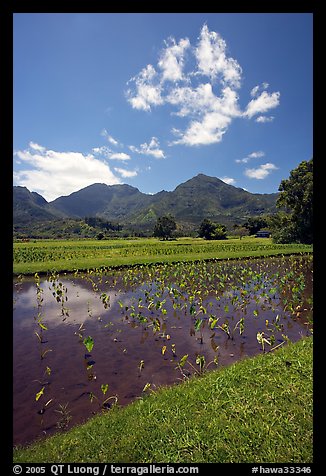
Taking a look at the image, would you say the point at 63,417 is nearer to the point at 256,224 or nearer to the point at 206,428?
the point at 206,428

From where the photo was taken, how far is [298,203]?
52031 mm

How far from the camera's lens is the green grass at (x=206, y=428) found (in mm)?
4023

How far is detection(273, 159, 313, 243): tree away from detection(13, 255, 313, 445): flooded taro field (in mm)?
39267

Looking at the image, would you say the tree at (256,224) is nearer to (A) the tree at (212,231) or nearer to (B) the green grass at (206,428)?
(A) the tree at (212,231)

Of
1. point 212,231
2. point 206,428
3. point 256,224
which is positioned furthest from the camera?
point 256,224

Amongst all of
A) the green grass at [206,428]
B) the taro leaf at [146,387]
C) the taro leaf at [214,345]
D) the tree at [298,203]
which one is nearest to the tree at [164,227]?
the tree at [298,203]

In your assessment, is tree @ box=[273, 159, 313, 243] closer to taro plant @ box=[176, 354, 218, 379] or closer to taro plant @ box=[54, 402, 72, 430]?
taro plant @ box=[176, 354, 218, 379]

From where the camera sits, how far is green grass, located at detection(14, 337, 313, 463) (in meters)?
4.02

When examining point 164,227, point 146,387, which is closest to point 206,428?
point 146,387

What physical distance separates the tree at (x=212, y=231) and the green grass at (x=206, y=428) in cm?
8973

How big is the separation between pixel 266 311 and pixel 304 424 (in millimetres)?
9138

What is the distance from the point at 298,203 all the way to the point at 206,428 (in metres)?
55.7

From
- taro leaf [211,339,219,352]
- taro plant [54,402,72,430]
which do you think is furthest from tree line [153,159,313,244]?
taro plant [54,402,72,430]
